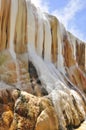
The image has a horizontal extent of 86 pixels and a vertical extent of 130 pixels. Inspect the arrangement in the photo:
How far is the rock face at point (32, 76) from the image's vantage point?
8203 millimetres

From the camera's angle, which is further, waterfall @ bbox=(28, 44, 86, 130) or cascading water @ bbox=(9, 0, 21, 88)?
cascading water @ bbox=(9, 0, 21, 88)

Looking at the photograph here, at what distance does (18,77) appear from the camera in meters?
9.56

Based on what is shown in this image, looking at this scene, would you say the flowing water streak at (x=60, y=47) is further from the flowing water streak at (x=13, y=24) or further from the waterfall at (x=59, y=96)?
the flowing water streak at (x=13, y=24)

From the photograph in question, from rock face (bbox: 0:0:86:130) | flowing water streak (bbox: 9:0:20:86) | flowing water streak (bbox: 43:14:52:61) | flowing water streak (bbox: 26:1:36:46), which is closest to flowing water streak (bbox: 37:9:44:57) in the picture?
rock face (bbox: 0:0:86:130)

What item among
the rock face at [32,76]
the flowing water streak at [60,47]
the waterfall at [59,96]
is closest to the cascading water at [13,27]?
the rock face at [32,76]

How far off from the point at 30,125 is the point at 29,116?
0.78ft

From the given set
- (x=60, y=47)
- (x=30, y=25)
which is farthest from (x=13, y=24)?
(x=60, y=47)

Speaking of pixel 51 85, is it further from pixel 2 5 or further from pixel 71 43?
pixel 71 43

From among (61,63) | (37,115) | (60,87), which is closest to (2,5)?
(60,87)

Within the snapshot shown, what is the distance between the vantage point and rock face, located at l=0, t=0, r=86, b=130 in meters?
8.20

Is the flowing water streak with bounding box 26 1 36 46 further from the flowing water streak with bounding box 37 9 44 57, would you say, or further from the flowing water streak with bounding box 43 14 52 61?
the flowing water streak with bounding box 43 14 52 61

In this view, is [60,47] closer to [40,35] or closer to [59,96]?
[40,35]

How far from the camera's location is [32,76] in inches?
395

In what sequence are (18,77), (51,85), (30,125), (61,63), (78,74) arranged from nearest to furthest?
1. (30,125)
2. (18,77)
3. (51,85)
4. (61,63)
5. (78,74)
